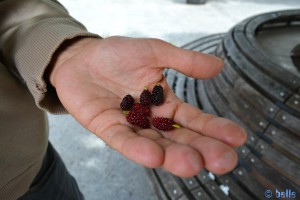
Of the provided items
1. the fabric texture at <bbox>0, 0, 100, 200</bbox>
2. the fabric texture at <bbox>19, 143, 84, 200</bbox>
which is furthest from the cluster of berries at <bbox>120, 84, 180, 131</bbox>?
the fabric texture at <bbox>19, 143, 84, 200</bbox>

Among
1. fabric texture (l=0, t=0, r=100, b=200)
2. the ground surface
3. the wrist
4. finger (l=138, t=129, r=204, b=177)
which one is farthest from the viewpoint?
the ground surface

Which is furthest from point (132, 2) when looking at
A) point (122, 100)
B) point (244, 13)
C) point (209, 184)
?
point (122, 100)

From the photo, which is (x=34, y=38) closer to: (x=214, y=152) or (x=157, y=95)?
(x=157, y=95)

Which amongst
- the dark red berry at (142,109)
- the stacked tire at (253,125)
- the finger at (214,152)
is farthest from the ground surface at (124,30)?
the finger at (214,152)

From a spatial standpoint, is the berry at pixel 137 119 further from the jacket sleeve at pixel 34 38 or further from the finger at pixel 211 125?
the jacket sleeve at pixel 34 38

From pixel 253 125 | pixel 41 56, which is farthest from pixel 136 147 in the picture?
pixel 253 125

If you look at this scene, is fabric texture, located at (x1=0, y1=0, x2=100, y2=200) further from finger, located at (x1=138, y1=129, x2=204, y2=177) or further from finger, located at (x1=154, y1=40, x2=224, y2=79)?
finger, located at (x1=138, y1=129, x2=204, y2=177)
